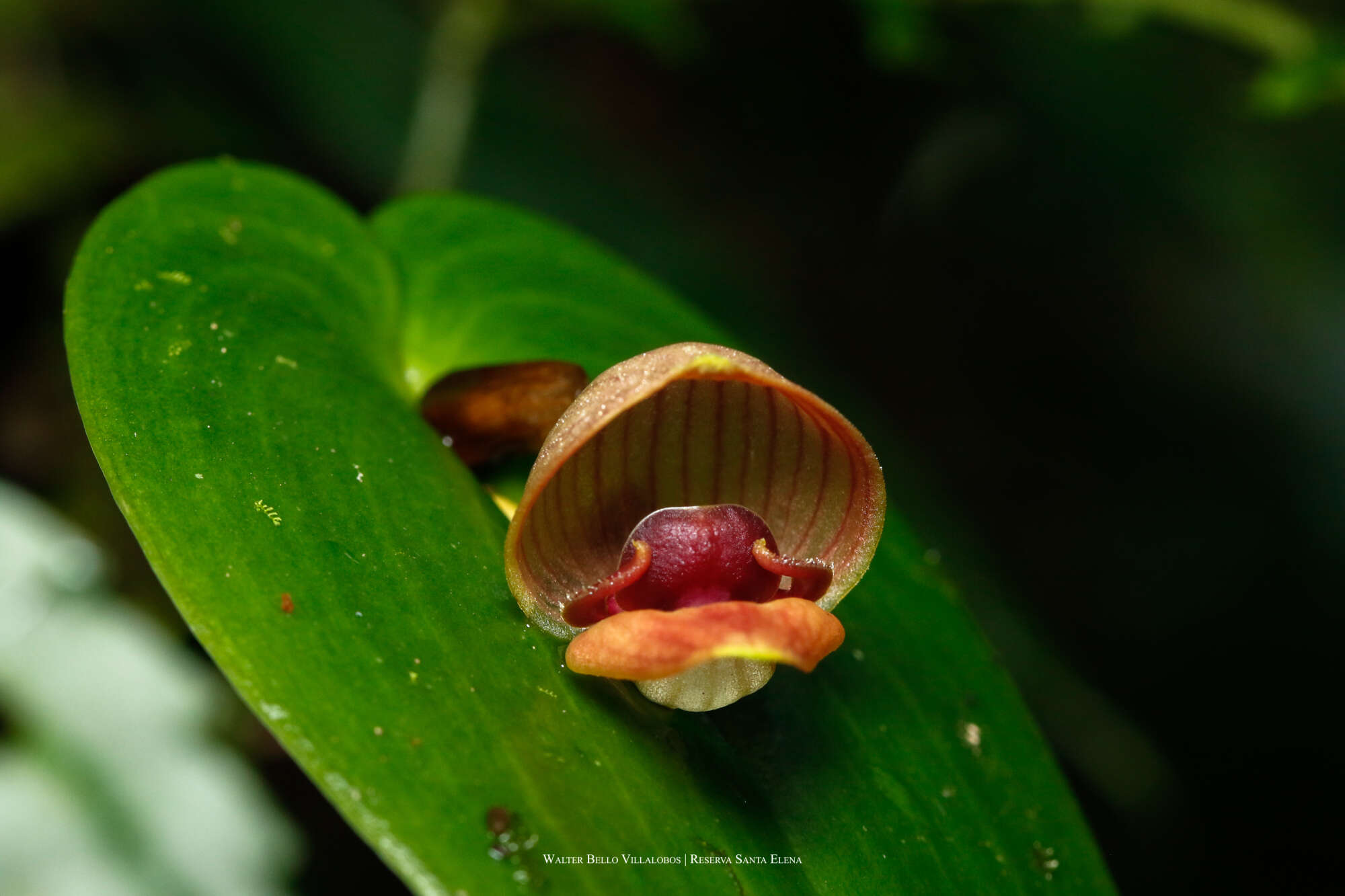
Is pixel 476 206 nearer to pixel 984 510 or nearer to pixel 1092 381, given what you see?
pixel 984 510

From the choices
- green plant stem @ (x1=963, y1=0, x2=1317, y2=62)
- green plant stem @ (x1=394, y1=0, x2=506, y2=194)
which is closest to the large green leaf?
green plant stem @ (x1=394, y1=0, x2=506, y2=194)

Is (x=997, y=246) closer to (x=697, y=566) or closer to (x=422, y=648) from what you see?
(x=697, y=566)

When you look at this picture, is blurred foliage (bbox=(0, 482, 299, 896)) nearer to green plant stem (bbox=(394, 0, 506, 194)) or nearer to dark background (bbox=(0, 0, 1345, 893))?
dark background (bbox=(0, 0, 1345, 893))

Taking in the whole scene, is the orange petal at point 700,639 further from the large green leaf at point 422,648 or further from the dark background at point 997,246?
the dark background at point 997,246

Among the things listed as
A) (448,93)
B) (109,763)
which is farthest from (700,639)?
(448,93)

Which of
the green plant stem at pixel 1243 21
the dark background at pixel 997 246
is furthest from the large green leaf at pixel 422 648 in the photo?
the green plant stem at pixel 1243 21

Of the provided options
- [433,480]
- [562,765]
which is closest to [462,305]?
[433,480]
